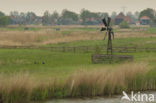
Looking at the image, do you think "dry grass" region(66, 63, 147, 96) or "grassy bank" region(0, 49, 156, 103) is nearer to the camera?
"grassy bank" region(0, 49, 156, 103)

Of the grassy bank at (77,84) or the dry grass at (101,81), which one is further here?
the dry grass at (101,81)

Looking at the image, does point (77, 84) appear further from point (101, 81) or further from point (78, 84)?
point (101, 81)

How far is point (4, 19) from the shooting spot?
17475 cm

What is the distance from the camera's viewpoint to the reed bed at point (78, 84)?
21375mm

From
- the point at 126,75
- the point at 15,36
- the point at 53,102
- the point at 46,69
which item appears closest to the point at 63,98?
the point at 53,102

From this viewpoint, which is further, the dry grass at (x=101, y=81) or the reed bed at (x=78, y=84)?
the dry grass at (x=101, y=81)

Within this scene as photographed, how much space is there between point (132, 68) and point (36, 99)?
836 cm

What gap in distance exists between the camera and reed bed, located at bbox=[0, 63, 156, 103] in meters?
21.4

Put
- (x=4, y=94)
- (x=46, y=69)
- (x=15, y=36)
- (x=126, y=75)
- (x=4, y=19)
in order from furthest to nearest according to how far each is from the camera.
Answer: (x=4, y=19)
(x=15, y=36)
(x=46, y=69)
(x=126, y=75)
(x=4, y=94)

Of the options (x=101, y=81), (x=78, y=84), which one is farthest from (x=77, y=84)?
(x=101, y=81)

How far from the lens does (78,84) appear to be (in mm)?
23594

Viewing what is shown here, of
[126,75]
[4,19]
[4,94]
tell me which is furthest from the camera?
[4,19]

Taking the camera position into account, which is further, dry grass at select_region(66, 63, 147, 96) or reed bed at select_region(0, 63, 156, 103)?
dry grass at select_region(66, 63, 147, 96)

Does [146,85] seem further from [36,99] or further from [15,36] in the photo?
[15,36]
